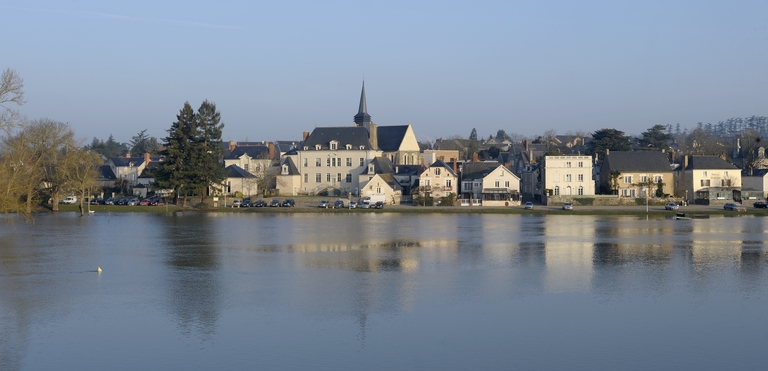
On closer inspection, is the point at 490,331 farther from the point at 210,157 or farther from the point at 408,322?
the point at 210,157

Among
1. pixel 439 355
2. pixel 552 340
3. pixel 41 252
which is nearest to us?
pixel 439 355

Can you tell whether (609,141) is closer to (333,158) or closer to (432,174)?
(432,174)

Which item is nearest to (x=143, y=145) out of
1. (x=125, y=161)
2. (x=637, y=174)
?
(x=125, y=161)

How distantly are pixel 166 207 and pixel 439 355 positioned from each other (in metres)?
51.5

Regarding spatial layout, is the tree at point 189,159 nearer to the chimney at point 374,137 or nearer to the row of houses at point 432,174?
the row of houses at point 432,174

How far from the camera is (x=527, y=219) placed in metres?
55.5

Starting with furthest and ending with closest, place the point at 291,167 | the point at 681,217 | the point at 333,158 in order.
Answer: the point at 333,158 → the point at 291,167 → the point at 681,217

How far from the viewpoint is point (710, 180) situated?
67625 millimetres

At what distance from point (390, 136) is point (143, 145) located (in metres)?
60.2

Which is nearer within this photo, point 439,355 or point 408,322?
point 439,355

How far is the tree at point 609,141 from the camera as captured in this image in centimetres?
8462

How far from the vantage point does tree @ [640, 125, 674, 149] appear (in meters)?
101

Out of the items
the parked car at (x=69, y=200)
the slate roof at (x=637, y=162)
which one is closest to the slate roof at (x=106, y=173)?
the parked car at (x=69, y=200)

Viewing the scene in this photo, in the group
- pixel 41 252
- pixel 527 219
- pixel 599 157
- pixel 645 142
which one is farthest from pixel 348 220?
pixel 645 142
